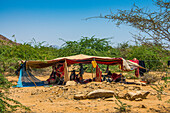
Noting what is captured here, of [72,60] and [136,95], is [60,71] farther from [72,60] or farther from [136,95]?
[136,95]

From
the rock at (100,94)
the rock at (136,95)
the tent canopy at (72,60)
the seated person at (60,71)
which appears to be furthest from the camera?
the seated person at (60,71)

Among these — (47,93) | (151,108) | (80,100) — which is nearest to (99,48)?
(47,93)

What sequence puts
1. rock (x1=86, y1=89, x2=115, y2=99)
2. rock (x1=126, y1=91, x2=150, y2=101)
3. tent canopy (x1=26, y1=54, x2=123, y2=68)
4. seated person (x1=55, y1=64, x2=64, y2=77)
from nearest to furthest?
rock (x1=126, y1=91, x2=150, y2=101), rock (x1=86, y1=89, x2=115, y2=99), tent canopy (x1=26, y1=54, x2=123, y2=68), seated person (x1=55, y1=64, x2=64, y2=77)

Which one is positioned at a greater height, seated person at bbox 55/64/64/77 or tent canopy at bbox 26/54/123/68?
tent canopy at bbox 26/54/123/68

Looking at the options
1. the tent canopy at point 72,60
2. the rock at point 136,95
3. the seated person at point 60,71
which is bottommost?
the rock at point 136,95

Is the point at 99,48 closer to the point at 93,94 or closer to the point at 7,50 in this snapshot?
the point at 7,50

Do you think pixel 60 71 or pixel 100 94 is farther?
pixel 60 71

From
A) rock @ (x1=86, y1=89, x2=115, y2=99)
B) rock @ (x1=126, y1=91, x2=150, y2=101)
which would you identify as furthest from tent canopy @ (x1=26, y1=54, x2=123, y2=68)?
rock @ (x1=126, y1=91, x2=150, y2=101)

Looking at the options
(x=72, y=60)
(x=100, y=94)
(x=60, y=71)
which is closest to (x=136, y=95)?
(x=100, y=94)

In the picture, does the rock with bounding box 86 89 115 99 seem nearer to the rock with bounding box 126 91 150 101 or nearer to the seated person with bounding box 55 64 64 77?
the rock with bounding box 126 91 150 101

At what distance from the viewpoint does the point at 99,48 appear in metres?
20.2

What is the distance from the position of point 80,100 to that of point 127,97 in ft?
5.20

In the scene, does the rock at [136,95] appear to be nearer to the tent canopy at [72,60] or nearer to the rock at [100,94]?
the rock at [100,94]

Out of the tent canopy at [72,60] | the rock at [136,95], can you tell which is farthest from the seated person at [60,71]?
the rock at [136,95]
